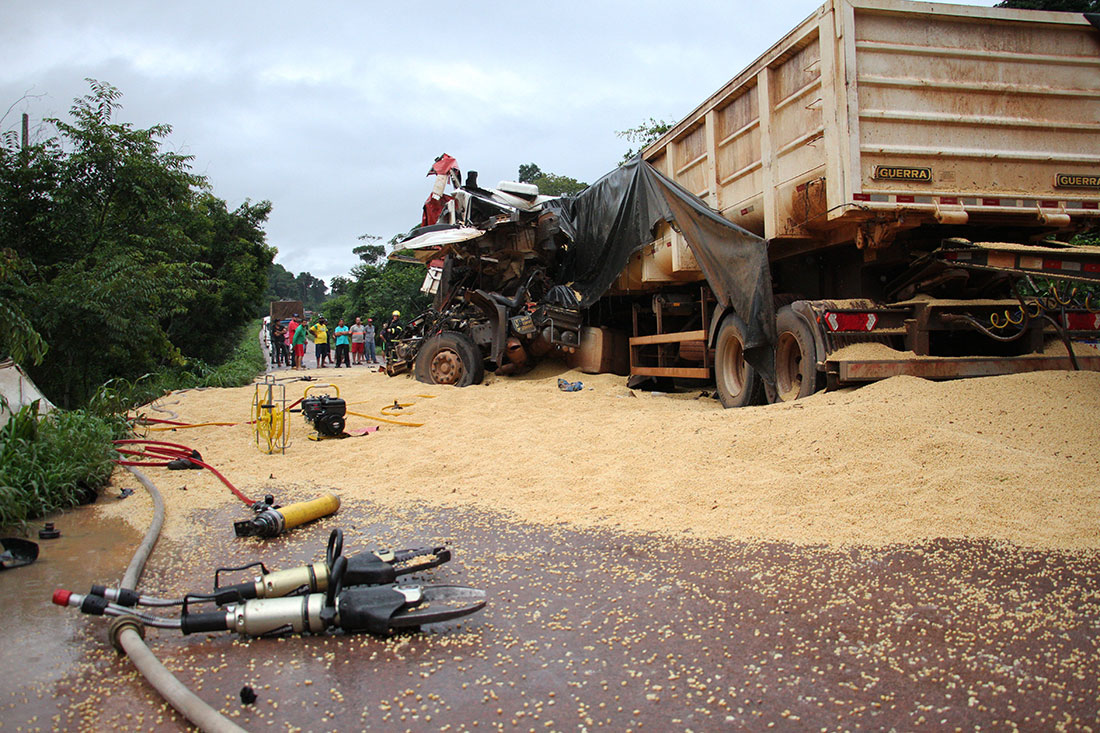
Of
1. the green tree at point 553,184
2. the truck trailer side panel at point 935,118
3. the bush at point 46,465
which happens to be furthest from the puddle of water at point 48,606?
the green tree at point 553,184

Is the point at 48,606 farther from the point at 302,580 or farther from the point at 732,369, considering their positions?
→ the point at 732,369

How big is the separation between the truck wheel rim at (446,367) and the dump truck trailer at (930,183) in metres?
5.75

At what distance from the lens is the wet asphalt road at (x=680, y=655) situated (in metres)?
2.07

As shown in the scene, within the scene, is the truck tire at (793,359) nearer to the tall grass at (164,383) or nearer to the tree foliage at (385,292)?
the tall grass at (164,383)

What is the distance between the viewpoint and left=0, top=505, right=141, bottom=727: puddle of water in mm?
2260

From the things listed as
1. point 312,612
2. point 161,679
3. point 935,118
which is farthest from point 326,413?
point 935,118

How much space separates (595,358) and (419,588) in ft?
27.2

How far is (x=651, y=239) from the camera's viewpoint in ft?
29.1

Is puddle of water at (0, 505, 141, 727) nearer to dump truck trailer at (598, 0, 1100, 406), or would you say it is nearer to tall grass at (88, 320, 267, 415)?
tall grass at (88, 320, 267, 415)

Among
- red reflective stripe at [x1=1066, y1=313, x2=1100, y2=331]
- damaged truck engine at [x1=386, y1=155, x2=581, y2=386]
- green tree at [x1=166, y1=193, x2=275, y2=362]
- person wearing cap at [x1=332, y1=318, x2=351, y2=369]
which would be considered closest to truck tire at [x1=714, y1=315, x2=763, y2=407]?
red reflective stripe at [x1=1066, y1=313, x2=1100, y2=331]

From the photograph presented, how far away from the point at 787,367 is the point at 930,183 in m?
1.87

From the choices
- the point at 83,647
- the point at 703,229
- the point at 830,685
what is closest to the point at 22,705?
the point at 83,647

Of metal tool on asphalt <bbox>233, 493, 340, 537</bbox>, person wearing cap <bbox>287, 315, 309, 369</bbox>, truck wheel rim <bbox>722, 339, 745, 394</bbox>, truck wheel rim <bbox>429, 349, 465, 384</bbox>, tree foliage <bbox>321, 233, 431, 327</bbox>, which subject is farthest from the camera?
tree foliage <bbox>321, 233, 431, 327</bbox>

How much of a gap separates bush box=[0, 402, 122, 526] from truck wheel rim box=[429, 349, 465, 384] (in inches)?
242
